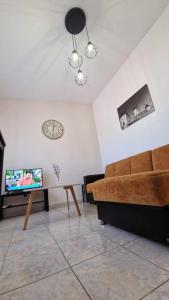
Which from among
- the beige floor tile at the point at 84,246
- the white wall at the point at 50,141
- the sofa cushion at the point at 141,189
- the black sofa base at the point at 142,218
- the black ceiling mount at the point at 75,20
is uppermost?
the black ceiling mount at the point at 75,20

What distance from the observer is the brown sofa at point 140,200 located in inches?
35.7

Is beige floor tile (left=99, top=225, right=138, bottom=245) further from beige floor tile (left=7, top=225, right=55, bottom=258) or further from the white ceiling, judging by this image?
the white ceiling

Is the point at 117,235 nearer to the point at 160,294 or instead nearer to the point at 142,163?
the point at 160,294

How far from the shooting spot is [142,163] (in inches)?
79.2

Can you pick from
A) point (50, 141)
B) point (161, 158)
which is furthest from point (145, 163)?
point (50, 141)

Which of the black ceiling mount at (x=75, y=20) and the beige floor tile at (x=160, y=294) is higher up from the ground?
the black ceiling mount at (x=75, y=20)

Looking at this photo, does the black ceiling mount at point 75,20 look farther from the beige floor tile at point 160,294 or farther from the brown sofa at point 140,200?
the beige floor tile at point 160,294

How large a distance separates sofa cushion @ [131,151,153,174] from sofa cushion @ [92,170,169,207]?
0.84m

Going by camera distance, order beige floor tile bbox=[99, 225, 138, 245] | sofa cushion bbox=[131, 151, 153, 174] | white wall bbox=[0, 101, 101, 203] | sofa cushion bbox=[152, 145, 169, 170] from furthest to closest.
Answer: white wall bbox=[0, 101, 101, 203] < sofa cushion bbox=[131, 151, 153, 174] < sofa cushion bbox=[152, 145, 169, 170] < beige floor tile bbox=[99, 225, 138, 245]

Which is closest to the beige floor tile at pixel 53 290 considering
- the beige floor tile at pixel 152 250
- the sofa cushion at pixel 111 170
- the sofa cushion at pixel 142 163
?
the beige floor tile at pixel 152 250

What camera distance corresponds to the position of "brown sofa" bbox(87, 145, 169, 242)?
0.91m

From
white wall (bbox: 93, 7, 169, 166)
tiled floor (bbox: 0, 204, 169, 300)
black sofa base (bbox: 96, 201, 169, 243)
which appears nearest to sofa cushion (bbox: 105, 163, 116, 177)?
white wall (bbox: 93, 7, 169, 166)

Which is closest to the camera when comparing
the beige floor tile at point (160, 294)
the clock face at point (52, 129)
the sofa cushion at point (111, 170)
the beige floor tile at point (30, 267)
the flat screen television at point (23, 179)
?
the beige floor tile at point (160, 294)

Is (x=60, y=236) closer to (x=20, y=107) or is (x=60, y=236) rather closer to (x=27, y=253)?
(x=27, y=253)
